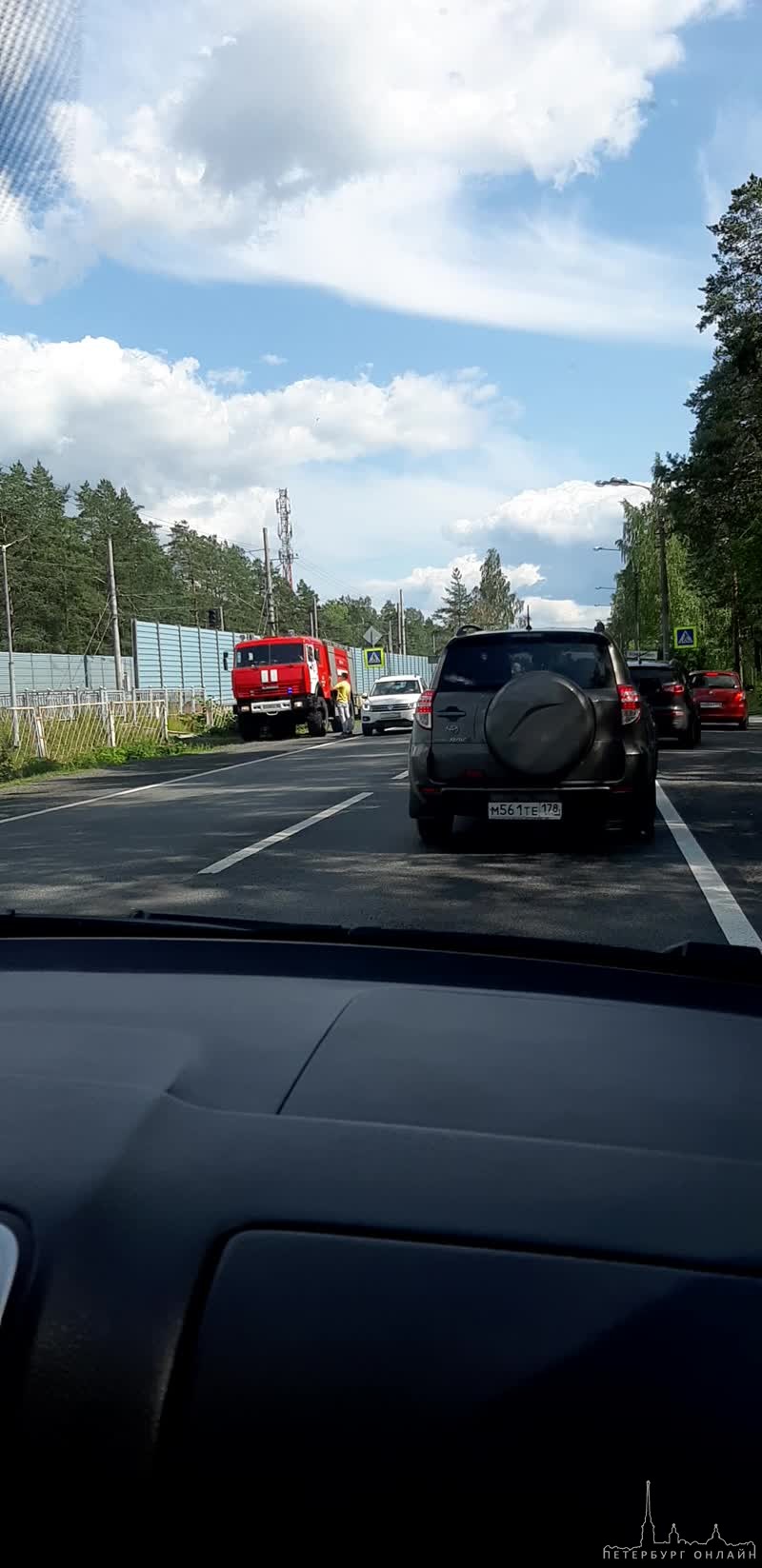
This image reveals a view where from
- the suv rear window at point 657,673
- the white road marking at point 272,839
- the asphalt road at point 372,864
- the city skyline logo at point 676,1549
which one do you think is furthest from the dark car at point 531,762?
the suv rear window at point 657,673

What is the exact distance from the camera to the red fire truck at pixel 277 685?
120ft

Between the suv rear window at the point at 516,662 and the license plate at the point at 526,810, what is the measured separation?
0.91m

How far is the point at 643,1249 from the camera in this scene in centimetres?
124

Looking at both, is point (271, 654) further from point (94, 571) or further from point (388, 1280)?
point (94, 571)

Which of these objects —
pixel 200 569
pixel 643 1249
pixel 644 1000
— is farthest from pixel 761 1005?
pixel 200 569

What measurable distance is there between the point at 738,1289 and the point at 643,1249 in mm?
87

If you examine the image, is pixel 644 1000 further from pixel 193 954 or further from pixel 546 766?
pixel 546 766

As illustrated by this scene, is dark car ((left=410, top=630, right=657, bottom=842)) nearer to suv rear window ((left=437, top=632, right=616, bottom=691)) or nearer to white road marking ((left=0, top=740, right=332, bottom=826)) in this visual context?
suv rear window ((left=437, top=632, right=616, bottom=691))

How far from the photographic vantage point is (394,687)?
40.6m

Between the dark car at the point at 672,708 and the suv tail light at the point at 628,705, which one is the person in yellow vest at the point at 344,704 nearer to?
the dark car at the point at 672,708

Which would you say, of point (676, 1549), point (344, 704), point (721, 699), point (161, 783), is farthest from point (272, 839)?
point (344, 704)

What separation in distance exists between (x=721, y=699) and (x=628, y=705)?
26607 mm

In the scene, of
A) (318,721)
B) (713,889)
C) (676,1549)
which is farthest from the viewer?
(318,721)

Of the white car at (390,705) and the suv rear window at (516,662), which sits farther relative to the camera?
the white car at (390,705)
